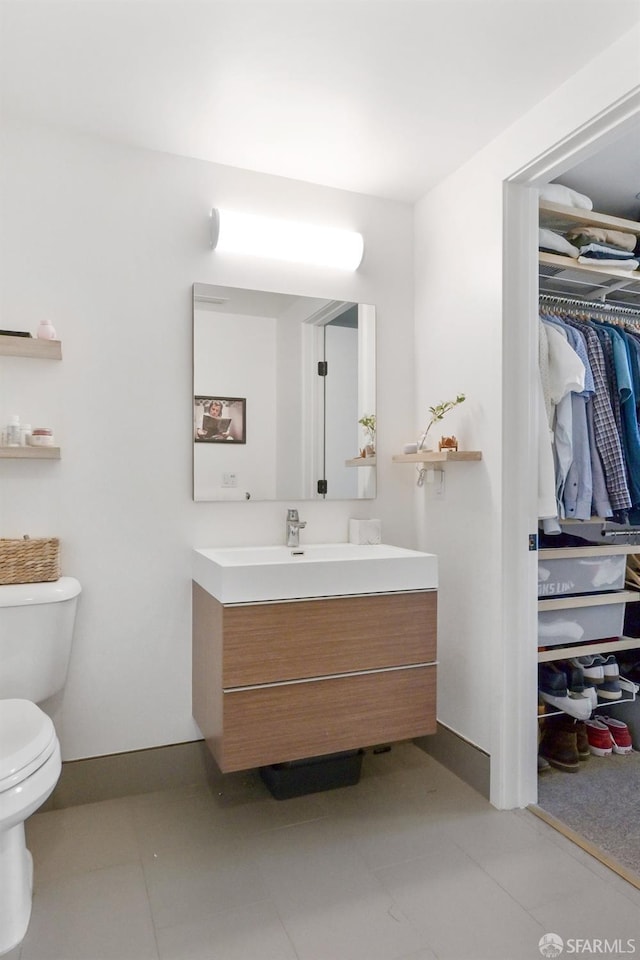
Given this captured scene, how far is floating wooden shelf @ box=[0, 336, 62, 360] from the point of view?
77.5 inches

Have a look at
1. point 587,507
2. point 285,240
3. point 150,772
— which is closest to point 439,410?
point 587,507

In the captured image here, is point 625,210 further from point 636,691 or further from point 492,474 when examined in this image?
point 636,691

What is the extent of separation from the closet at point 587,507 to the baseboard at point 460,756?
0.22 m

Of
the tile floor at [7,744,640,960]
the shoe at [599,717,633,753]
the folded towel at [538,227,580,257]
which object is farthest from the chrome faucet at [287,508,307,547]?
the shoe at [599,717,633,753]

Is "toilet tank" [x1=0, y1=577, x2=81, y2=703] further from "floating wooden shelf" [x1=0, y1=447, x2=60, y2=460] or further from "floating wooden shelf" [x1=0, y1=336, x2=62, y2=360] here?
"floating wooden shelf" [x1=0, y1=336, x2=62, y2=360]

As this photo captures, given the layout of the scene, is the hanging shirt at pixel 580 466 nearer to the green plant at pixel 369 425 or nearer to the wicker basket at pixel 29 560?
the green plant at pixel 369 425

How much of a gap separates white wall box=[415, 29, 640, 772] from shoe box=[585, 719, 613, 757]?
0.69 meters

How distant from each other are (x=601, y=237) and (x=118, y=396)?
1.99 m

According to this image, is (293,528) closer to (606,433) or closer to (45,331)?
(45,331)

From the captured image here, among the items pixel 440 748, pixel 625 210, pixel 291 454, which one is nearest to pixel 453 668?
pixel 440 748

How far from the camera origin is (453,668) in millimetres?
2477

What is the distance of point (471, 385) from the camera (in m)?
2.34

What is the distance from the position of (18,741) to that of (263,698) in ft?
2.25

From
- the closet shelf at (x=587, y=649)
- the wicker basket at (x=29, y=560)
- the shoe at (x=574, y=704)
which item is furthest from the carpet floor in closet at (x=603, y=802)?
the wicker basket at (x=29, y=560)
